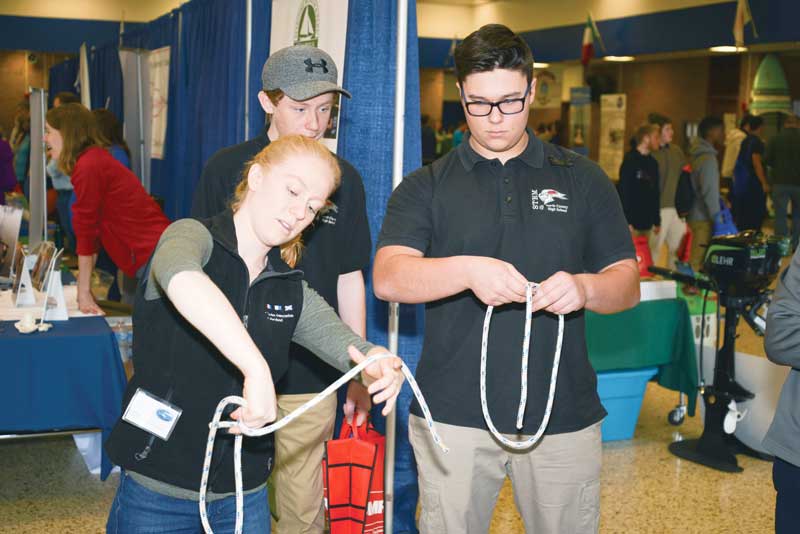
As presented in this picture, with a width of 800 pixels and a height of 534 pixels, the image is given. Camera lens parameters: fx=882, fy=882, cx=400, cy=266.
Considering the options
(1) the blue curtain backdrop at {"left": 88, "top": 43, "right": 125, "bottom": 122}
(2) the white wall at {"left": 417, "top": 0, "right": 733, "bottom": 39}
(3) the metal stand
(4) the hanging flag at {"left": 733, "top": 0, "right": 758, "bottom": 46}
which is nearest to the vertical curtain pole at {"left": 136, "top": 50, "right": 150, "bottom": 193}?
(1) the blue curtain backdrop at {"left": 88, "top": 43, "right": 125, "bottom": 122}

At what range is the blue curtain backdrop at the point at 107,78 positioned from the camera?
33.5 ft

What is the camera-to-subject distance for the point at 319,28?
349 cm

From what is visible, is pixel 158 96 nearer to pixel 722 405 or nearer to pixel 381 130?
pixel 381 130

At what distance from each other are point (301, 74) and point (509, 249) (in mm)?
853

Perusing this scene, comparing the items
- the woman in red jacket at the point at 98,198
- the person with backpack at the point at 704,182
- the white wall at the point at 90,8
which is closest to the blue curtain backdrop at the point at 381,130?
the woman in red jacket at the point at 98,198

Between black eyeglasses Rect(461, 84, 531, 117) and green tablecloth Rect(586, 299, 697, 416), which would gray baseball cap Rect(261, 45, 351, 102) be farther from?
green tablecloth Rect(586, 299, 697, 416)

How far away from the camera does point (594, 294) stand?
1.90 metres

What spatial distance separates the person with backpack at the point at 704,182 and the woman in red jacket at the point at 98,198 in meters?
5.27

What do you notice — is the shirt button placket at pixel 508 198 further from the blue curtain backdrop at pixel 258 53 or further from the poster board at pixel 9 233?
the poster board at pixel 9 233

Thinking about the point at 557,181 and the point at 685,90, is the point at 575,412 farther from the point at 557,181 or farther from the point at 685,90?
the point at 685,90

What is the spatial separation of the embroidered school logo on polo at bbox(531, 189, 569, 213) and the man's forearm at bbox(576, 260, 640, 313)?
0.57 feet

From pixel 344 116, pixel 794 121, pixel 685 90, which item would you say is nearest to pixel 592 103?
pixel 685 90

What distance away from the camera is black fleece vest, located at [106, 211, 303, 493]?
1595 mm

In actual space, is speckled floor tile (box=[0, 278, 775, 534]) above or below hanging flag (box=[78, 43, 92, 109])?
below
